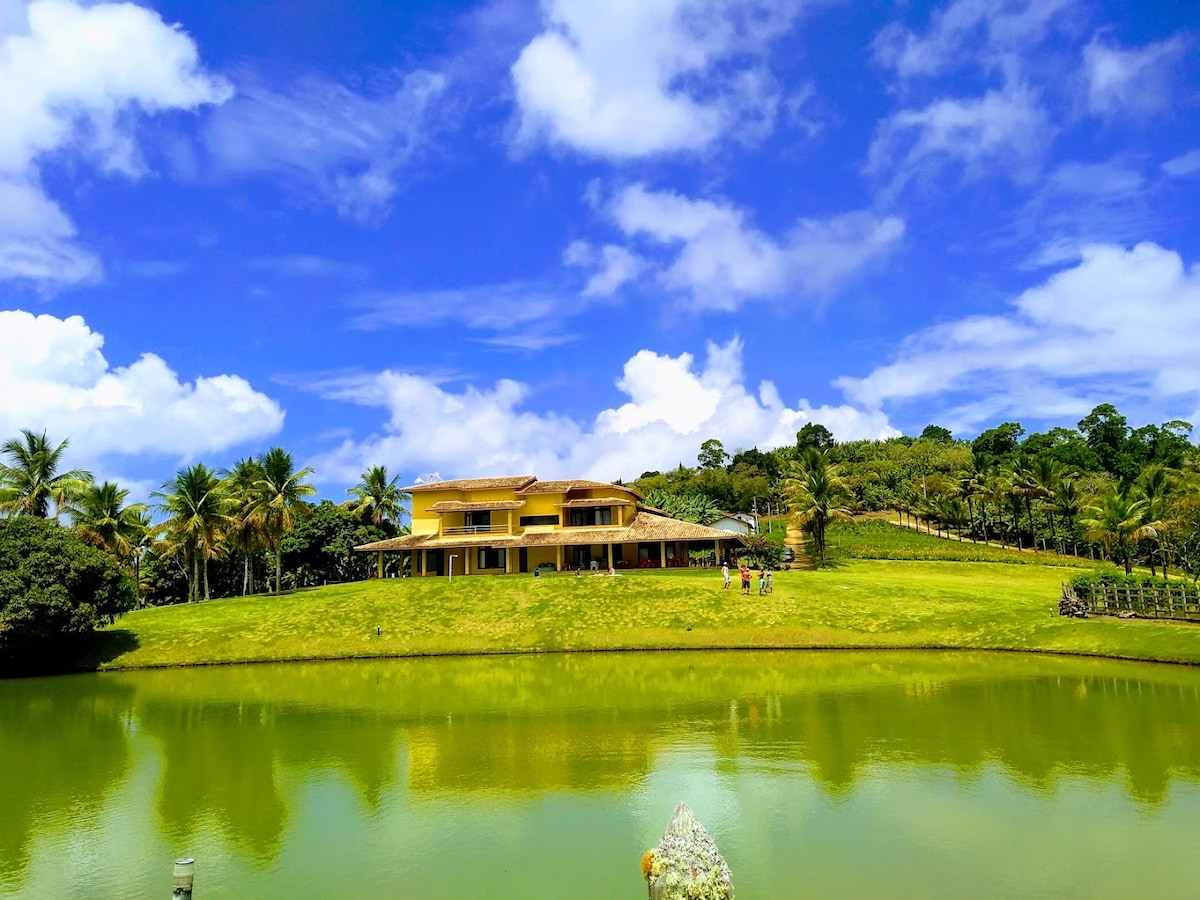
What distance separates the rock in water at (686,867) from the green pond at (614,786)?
223 cm

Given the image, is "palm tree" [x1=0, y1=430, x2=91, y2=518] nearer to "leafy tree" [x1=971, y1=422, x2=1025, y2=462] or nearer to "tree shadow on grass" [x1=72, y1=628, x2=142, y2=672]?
"tree shadow on grass" [x1=72, y1=628, x2=142, y2=672]

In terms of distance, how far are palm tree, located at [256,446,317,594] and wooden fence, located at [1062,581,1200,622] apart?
53099 mm

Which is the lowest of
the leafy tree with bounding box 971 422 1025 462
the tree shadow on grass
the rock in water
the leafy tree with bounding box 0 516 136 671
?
the rock in water

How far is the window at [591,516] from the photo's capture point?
2477 inches

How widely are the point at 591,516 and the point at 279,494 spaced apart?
24740 mm

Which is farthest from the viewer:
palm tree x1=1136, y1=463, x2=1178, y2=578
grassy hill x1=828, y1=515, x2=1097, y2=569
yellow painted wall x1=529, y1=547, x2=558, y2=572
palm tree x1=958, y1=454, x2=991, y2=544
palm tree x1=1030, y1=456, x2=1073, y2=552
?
palm tree x1=958, y1=454, x2=991, y2=544

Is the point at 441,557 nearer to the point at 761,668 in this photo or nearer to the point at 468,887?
the point at 761,668

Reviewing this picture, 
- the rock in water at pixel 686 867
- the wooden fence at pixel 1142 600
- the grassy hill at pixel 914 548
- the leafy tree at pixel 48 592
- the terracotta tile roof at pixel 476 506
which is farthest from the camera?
the grassy hill at pixel 914 548

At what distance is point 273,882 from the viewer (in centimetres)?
1288

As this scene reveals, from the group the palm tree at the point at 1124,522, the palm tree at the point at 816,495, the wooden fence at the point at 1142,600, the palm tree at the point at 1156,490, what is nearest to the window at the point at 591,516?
the palm tree at the point at 816,495

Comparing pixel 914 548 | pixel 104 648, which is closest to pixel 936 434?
pixel 914 548

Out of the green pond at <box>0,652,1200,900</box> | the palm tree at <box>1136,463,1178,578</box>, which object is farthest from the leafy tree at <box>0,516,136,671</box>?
the palm tree at <box>1136,463,1178,578</box>

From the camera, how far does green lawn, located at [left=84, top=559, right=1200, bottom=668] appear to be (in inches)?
1533

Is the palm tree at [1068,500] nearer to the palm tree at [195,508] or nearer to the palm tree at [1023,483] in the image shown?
the palm tree at [1023,483]
